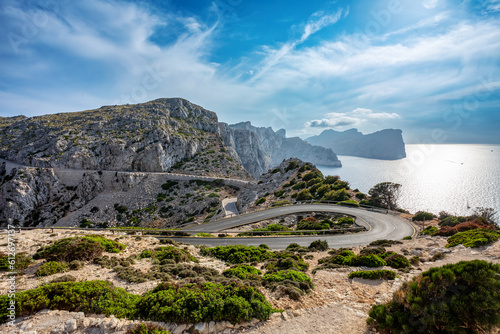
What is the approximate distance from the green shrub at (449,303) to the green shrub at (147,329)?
612cm

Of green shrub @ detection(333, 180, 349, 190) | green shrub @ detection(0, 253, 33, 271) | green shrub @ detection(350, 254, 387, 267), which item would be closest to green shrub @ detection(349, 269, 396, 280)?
green shrub @ detection(350, 254, 387, 267)

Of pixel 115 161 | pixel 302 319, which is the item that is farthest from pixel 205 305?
pixel 115 161

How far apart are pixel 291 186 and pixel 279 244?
2879 centimetres

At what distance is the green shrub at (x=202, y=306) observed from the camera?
6305 millimetres

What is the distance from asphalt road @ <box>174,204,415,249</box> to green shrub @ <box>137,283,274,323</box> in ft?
41.4

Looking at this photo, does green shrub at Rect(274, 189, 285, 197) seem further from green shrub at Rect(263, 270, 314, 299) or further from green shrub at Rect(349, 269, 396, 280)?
green shrub at Rect(263, 270, 314, 299)

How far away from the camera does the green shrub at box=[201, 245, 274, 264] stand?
14289 mm

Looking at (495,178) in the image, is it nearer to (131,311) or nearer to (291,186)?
(291,186)

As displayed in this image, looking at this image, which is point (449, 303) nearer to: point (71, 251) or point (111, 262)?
point (111, 262)

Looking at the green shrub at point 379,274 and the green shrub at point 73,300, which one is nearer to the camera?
the green shrub at point 73,300

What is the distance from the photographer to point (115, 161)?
61.7 meters

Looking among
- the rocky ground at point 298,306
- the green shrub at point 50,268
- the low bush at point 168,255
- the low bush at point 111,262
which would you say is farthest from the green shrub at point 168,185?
the green shrub at point 50,268

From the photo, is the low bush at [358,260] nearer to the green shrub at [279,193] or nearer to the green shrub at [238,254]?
the green shrub at [238,254]

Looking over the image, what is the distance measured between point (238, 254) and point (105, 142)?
2589 inches
